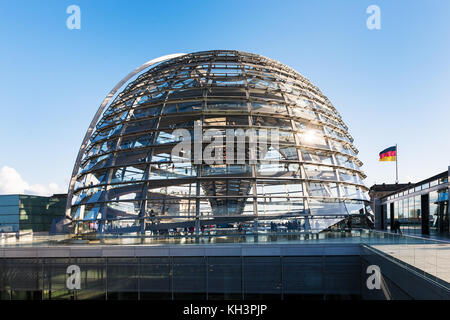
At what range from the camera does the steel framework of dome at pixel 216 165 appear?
2356 centimetres

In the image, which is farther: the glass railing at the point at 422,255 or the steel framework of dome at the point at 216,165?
the steel framework of dome at the point at 216,165

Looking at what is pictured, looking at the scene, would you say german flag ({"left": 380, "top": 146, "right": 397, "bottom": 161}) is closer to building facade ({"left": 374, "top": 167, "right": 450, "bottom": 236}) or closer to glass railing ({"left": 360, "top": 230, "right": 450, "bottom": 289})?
building facade ({"left": 374, "top": 167, "right": 450, "bottom": 236})

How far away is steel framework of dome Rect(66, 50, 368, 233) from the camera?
2356 cm

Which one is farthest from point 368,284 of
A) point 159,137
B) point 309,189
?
point 159,137

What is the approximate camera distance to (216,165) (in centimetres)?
2448

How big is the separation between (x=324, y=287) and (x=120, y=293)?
9006 millimetres
